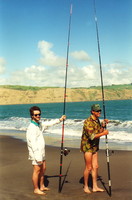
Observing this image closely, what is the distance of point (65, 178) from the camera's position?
6.14 m

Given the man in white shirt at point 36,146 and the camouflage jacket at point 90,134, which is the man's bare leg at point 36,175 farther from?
the camouflage jacket at point 90,134

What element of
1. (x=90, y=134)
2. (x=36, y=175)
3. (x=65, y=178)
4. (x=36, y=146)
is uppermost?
(x=90, y=134)

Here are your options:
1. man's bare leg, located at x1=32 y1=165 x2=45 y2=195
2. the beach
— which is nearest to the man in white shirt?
man's bare leg, located at x1=32 y1=165 x2=45 y2=195

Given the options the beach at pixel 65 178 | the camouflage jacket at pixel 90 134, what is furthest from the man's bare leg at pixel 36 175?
the camouflage jacket at pixel 90 134

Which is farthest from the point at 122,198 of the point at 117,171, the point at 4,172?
the point at 4,172

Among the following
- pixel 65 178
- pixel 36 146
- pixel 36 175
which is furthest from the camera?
pixel 65 178

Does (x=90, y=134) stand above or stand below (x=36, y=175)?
above

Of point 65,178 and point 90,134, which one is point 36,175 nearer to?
point 90,134

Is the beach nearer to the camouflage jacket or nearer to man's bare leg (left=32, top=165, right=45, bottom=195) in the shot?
man's bare leg (left=32, top=165, right=45, bottom=195)

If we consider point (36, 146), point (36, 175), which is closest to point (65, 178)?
point (36, 175)

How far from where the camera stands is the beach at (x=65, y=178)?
491cm

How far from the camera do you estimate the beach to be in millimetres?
4906

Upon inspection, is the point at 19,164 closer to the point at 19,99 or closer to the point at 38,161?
the point at 38,161

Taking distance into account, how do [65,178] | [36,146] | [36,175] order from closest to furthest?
1. [36,146]
2. [36,175]
3. [65,178]
